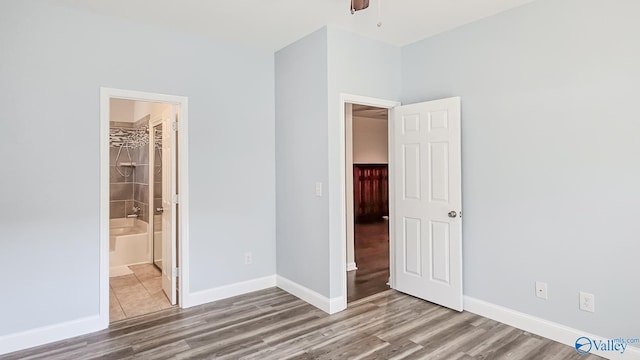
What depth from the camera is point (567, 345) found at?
263cm

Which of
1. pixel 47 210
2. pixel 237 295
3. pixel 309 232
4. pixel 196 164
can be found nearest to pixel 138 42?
pixel 196 164

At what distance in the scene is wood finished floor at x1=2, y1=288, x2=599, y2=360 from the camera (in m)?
2.55

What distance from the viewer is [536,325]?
110 inches

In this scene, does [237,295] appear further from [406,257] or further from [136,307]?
[406,257]

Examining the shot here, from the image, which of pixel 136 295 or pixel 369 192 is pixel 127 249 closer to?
pixel 136 295

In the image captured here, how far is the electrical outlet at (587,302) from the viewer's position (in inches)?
99.9

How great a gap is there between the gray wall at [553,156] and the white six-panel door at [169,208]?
2681 mm

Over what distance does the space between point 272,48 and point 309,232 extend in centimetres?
197

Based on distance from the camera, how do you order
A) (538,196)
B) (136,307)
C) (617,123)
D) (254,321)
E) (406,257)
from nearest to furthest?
(617,123), (538,196), (254,321), (136,307), (406,257)

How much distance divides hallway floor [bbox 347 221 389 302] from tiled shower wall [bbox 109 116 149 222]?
3.39 m

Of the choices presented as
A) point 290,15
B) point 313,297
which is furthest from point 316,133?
point 313,297

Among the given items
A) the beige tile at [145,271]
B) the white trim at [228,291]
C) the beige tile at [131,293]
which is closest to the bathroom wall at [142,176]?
the beige tile at [145,271]

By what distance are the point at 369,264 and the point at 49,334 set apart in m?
3.49

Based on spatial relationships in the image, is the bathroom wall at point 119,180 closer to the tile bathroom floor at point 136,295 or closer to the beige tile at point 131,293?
the tile bathroom floor at point 136,295
